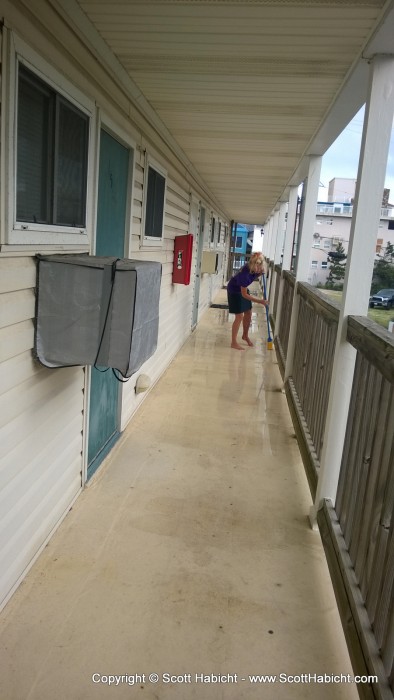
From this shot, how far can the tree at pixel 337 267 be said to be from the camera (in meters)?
2.50

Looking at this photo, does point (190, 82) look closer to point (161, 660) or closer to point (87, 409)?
point (87, 409)

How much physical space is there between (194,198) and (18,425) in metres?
6.03

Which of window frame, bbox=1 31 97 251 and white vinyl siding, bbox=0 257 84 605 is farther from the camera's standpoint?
white vinyl siding, bbox=0 257 84 605

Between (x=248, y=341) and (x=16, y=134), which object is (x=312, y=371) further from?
(x=248, y=341)

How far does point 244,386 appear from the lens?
573 cm

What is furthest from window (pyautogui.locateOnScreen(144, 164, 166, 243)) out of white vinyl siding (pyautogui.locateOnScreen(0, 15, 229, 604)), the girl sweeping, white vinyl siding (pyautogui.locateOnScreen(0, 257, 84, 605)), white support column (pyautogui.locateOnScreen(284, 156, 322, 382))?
the girl sweeping

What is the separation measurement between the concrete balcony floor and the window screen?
1826 mm

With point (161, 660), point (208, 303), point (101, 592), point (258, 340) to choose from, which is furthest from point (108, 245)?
point (208, 303)

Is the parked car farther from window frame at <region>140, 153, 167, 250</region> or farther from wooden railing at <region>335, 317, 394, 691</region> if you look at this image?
window frame at <region>140, 153, 167, 250</region>

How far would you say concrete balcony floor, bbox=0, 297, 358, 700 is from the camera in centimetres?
187

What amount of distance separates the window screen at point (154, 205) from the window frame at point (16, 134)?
1.77 metres

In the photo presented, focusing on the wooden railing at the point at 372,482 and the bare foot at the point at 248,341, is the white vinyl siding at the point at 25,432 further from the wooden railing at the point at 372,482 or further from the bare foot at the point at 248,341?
the bare foot at the point at 248,341

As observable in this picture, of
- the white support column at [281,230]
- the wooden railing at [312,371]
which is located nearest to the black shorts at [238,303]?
the wooden railing at [312,371]

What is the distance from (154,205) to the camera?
4.58 meters
